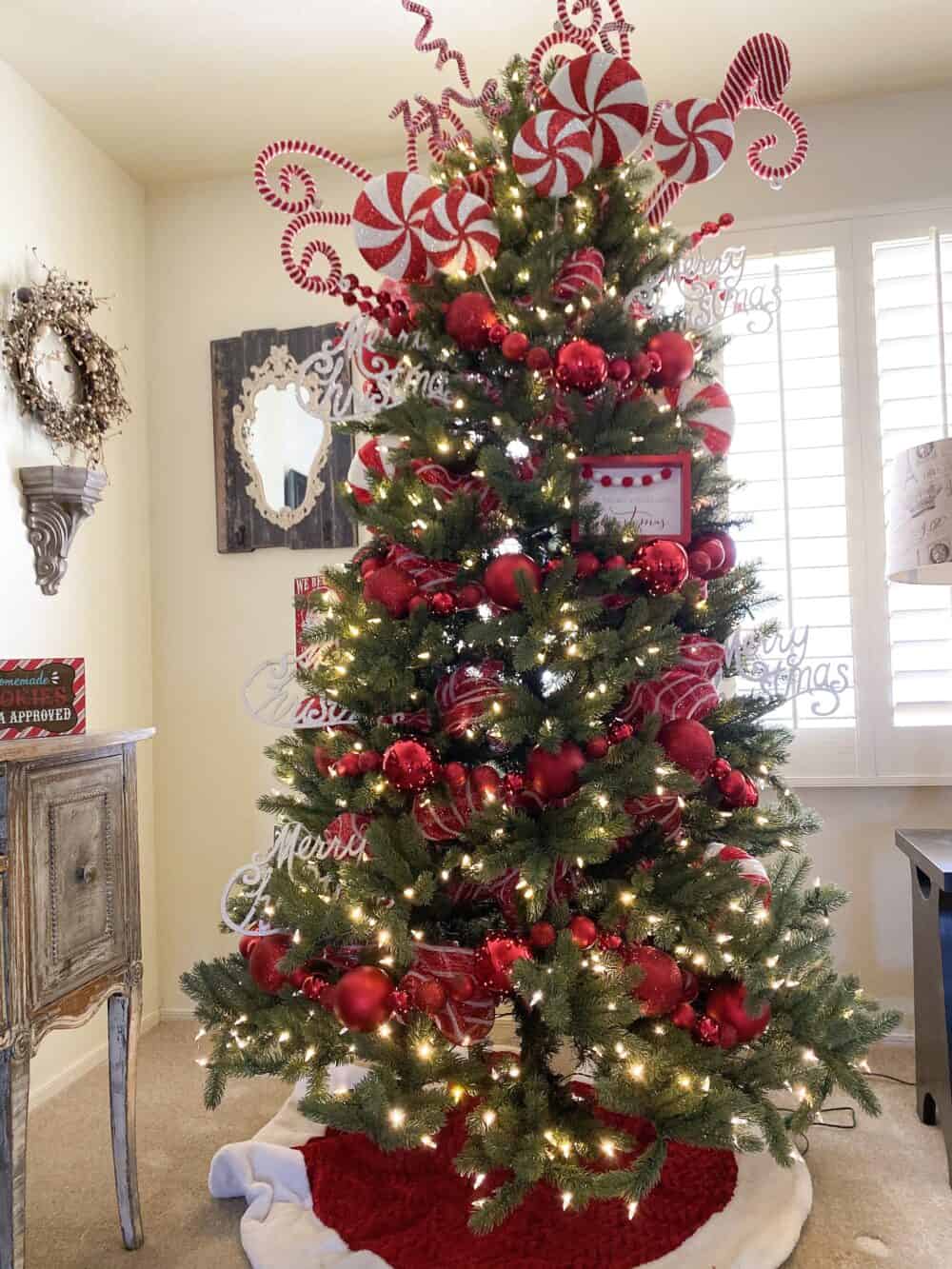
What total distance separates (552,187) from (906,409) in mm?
1488

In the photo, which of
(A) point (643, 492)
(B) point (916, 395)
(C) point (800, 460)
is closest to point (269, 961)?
(A) point (643, 492)

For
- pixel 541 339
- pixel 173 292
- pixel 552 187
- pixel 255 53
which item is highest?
pixel 255 53

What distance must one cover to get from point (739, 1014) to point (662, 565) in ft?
2.46

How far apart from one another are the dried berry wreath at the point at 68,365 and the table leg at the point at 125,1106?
150cm

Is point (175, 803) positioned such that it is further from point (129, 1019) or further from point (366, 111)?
point (366, 111)

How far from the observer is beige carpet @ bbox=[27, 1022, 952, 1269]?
5.91 feet

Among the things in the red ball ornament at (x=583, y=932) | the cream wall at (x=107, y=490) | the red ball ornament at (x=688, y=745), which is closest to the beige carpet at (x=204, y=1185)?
the cream wall at (x=107, y=490)

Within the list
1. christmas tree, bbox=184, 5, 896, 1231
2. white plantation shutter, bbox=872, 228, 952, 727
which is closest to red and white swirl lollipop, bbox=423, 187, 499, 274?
christmas tree, bbox=184, 5, 896, 1231

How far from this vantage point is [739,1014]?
5.31 ft

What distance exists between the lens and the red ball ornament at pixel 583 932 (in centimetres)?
157

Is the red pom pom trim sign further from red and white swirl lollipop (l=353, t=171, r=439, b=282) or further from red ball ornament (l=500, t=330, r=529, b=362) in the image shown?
red and white swirl lollipop (l=353, t=171, r=439, b=282)

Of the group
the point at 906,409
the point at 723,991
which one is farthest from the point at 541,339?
the point at 906,409

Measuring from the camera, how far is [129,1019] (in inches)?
74.6

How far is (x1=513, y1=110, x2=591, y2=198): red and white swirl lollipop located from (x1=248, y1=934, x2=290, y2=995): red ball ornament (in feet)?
4.56
